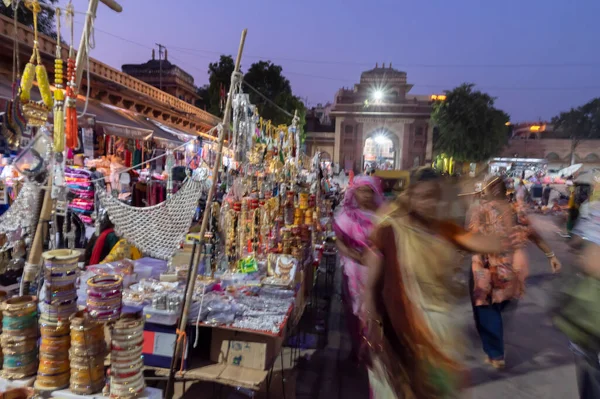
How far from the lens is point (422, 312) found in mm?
1801

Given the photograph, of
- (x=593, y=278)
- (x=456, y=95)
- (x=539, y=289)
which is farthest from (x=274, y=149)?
(x=456, y=95)

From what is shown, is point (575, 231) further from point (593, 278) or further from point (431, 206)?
point (431, 206)

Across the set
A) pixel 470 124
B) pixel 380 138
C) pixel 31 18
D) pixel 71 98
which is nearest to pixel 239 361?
pixel 71 98

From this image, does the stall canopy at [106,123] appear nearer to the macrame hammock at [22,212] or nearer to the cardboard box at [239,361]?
the macrame hammock at [22,212]

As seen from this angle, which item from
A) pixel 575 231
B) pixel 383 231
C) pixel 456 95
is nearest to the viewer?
pixel 383 231

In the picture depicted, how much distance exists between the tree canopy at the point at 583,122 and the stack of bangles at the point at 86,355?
130ft

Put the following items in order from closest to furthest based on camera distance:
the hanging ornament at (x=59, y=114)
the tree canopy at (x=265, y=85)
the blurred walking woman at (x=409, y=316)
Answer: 1. the blurred walking woman at (x=409, y=316)
2. the hanging ornament at (x=59, y=114)
3. the tree canopy at (x=265, y=85)

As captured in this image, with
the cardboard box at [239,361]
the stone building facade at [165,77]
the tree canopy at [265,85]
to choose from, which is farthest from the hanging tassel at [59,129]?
the stone building facade at [165,77]

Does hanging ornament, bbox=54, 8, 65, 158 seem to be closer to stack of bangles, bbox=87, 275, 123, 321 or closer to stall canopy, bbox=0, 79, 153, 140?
stack of bangles, bbox=87, 275, 123, 321

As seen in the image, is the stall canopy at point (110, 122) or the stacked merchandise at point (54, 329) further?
the stall canopy at point (110, 122)

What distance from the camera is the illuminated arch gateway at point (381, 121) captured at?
2916 centimetres

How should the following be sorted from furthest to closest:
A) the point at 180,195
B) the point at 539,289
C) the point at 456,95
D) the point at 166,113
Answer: the point at 456,95, the point at 166,113, the point at 539,289, the point at 180,195

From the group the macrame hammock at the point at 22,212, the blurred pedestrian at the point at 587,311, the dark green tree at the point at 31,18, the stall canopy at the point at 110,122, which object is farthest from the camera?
the dark green tree at the point at 31,18

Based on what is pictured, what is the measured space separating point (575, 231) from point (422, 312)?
1140mm
